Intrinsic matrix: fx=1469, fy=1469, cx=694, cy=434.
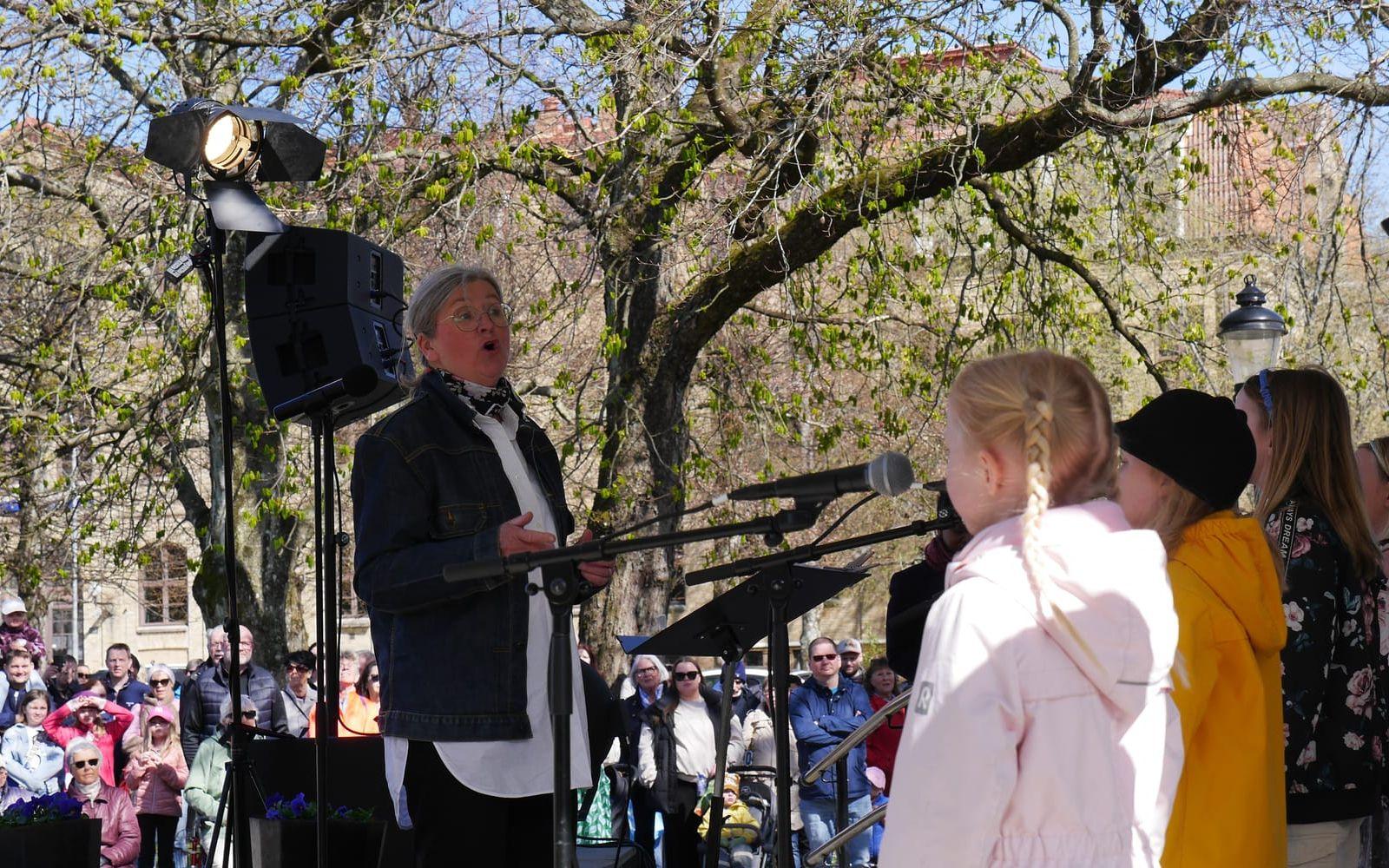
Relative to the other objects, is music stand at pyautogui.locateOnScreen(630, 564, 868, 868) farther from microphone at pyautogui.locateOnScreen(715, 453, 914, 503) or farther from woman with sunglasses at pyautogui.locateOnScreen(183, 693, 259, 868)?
woman with sunglasses at pyautogui.locateOnScreen(183, 693, 259, 868)

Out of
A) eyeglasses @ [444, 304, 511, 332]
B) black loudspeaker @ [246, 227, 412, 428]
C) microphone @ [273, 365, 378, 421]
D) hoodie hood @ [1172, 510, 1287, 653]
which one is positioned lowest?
hoodie hood @ [1172, 510, 1287, 653]

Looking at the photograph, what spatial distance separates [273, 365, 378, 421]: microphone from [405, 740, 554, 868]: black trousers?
1.30 m

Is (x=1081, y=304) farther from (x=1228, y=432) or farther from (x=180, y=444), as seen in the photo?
(x=1228, y=432)

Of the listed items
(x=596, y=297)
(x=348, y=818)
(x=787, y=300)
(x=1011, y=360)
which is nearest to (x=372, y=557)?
(x=1011, y=360)

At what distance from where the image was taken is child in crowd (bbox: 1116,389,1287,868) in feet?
9.21

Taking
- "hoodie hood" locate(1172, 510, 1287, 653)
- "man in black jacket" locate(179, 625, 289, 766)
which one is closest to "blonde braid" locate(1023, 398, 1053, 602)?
"hoodie hood" locate(1172, 510, 1287, 653)

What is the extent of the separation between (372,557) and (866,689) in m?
7.85

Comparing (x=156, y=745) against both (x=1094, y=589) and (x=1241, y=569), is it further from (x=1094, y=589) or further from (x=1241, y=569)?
(x=1094, y=589)

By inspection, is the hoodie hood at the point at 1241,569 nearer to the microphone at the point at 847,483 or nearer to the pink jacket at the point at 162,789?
the microphone at the point at 847,483

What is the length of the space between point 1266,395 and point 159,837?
8.05 m

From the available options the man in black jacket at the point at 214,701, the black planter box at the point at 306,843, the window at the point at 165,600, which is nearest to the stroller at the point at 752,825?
the black planter box at the point at 306,843

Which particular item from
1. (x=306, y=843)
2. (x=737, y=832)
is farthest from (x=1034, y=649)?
(x=737, y=832)

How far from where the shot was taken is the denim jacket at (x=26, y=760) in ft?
30.0

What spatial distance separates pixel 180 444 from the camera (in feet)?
37.9
